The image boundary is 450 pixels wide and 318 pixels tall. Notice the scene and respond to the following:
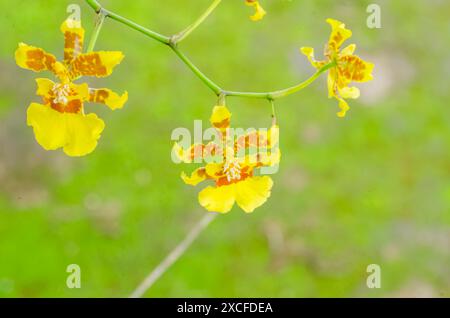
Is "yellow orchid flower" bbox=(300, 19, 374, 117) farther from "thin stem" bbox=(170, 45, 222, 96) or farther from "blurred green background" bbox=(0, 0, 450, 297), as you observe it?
"blurred green background" bbox=(0, 0, 450, 297)

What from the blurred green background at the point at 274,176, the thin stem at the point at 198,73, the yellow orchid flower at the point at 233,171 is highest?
the blurred green background at the point at 274,176

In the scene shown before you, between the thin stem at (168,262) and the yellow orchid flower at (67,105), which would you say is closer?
the yellow orchid flower at (67,105)

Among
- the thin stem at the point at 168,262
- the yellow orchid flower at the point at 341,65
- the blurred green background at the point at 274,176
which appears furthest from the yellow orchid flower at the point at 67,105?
the blurred green background at the point at 274,176

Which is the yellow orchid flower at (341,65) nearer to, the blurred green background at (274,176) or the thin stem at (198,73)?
the thin stem at (198,73)

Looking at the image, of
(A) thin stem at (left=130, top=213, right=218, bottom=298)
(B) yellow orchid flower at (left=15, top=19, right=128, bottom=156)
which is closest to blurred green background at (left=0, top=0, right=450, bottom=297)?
(A) thin stem at (left=130, top=213, right=218, bottom=298)
